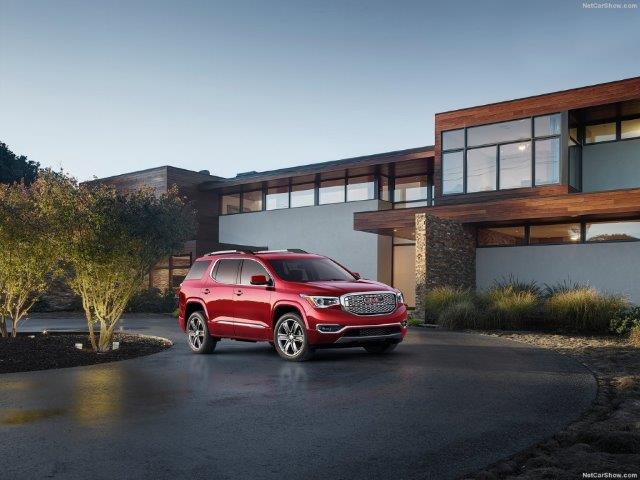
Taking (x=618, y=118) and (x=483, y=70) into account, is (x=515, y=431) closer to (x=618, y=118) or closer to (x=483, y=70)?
(x=483, y=70)

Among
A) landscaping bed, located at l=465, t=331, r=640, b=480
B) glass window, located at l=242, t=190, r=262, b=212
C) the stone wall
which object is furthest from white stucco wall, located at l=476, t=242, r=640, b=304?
glass window, located at l=242, t=190, r=262, b=212

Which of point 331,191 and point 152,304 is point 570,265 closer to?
point 331,191

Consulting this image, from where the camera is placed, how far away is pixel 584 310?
17891 mm

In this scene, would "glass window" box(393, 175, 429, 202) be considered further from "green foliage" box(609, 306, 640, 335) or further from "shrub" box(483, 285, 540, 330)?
"green foliage" box(609, 306, 640, 335)

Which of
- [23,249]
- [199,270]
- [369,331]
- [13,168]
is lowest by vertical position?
[369,331]

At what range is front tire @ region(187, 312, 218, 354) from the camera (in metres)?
13.2

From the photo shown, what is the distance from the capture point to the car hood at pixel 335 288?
11.4 metres

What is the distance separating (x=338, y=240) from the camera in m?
32.4

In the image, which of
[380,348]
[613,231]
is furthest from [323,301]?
[613,231]

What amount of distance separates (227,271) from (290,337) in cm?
230

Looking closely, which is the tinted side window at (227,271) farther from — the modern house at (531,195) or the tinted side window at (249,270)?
the modern house at (531,195)

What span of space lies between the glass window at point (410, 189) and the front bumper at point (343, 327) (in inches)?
791

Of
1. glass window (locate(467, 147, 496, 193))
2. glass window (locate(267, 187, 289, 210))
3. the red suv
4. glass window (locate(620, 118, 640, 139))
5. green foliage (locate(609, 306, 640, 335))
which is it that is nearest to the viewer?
the red suv

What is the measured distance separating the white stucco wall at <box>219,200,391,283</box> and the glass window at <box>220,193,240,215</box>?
660 millimetres
